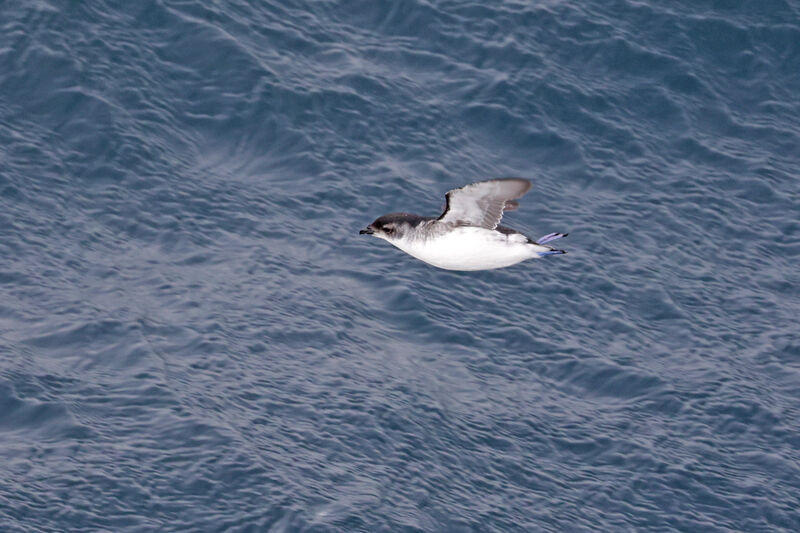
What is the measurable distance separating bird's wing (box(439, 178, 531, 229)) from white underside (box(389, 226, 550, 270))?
253mm

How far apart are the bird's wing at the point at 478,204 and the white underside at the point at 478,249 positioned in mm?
253

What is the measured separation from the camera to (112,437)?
34.1m

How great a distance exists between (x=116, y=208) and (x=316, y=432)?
9257mm

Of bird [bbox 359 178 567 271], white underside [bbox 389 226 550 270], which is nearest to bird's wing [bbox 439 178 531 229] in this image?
bird [bbox 359 178 567 271]

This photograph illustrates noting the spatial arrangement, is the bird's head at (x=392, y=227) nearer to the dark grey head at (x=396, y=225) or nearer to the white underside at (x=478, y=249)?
the dark grey head at (x=396, y=225)

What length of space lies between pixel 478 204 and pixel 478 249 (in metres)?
0.79

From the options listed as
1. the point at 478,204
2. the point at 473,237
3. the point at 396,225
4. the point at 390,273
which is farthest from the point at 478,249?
the point at 390,273

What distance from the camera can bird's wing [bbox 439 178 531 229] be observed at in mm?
25406

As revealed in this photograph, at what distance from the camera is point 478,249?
2627 centimetres

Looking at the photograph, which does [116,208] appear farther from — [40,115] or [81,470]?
[81,470]

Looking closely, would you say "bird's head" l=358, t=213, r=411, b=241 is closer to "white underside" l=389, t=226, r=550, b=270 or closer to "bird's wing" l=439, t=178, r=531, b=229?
"white underside" l=389, t=226, r=550, b=270

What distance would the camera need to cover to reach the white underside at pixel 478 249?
2611 cm

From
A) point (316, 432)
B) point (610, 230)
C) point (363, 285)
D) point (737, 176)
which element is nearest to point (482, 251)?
point (316, 432)

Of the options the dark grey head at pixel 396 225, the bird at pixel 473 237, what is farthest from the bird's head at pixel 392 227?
the bird at pixel 473 237
